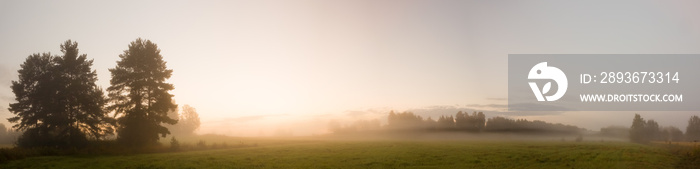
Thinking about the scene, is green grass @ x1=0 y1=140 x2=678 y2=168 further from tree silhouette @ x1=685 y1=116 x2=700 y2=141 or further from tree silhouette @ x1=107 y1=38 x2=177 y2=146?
tree silhouette @ x1=685 y1=116 x2=700 y2=141

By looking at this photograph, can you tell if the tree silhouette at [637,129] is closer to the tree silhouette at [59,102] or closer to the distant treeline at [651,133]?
the distant treeline at [651,133]

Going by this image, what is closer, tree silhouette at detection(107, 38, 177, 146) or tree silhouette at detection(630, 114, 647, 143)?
tree silhouette at detection(107, 38, 177, 146)

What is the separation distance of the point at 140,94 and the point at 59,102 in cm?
1118

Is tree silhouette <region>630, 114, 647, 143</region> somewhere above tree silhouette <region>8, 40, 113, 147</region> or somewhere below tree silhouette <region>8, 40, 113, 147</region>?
below

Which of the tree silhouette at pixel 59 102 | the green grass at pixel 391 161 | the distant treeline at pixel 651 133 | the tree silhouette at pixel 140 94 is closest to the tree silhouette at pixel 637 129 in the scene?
the distant treeline at pixel 651 133

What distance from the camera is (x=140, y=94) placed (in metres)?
55.0

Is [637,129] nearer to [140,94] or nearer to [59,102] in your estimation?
[140,94]

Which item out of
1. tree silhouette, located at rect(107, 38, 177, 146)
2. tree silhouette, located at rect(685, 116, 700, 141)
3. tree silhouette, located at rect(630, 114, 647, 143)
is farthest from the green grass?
tree silhouette, located at rect(685, 116, 700, 141)

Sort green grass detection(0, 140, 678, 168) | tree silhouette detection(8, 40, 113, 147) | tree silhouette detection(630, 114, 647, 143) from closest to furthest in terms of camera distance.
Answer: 1. green grass detection(0, 140, 678, 168)
2. tree silhouette detection(8, 40, 113, 147)
3. tree silhouette detection(630, 114, 647, 143)

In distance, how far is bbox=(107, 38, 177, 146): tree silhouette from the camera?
53.3 m

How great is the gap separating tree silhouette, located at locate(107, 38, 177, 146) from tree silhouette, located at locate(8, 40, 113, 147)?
147 inches

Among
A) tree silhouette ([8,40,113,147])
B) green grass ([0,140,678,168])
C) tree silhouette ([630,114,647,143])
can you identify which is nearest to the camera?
green grass ([0,140,678,168])

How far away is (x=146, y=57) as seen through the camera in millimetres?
55531

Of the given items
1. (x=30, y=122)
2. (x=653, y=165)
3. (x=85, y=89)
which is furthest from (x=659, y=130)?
(x=30, y=122)
